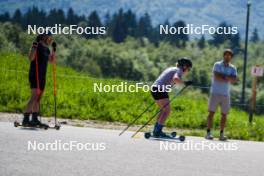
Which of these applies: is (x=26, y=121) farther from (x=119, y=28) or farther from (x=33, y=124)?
(x=119, y=28)

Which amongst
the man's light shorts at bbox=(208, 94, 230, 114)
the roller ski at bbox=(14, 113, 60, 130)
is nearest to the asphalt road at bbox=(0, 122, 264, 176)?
the roller ski at bbox=(14, 113, 60, 130)

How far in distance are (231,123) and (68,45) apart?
6787 cm

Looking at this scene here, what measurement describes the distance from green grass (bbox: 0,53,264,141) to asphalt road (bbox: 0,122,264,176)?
14.2 feet

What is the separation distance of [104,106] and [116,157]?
426 inches

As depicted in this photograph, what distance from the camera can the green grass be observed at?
17297 mm

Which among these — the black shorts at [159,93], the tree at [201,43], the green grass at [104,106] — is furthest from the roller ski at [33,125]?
the tree at [201,43]

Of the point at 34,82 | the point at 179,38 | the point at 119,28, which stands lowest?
the point at 34,82

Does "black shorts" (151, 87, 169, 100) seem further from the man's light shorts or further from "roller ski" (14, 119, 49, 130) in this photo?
"roller ski" (14, 119, 49, 130)

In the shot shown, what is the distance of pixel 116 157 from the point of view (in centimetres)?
854

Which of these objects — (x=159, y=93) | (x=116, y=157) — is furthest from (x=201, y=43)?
(x=116, y=157)

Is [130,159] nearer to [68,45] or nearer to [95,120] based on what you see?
[95,120]

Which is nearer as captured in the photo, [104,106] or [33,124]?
[33,124]

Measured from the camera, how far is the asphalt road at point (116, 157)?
24.4 ft

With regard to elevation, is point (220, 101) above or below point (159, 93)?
below
